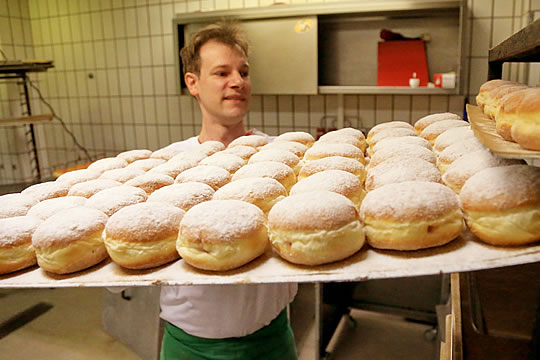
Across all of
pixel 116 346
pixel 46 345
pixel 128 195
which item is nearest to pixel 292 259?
pixel 128 195

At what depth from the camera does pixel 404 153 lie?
3.20 ft

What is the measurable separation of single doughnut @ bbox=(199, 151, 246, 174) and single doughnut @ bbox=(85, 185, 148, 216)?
0.25 metres

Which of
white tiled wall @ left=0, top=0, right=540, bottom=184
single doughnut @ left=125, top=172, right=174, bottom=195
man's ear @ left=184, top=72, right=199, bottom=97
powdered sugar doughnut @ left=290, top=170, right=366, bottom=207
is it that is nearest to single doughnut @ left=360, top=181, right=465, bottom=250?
powdered sugar doughnut @ left=290, top=170, right=366, bottom=207

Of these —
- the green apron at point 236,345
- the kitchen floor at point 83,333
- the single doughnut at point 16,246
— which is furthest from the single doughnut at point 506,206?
the kitchen floor at point 83,333

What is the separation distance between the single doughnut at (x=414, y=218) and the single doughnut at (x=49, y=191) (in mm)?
788

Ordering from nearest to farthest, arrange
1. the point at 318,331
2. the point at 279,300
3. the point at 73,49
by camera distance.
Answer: the point at 279,300
the point at 318,331
the point at 73,49

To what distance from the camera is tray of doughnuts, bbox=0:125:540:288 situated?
641mm

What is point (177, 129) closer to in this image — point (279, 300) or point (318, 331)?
point (318, 331)

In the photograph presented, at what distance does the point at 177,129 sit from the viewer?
432 cm

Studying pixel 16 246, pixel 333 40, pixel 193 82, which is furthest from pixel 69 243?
pixel 333 40

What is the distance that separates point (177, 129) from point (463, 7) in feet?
9.00

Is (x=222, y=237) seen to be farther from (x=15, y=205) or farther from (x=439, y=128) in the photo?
(x=439, y=128)

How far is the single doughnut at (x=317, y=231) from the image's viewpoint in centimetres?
67

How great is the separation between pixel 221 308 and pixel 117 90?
3.67 meters
